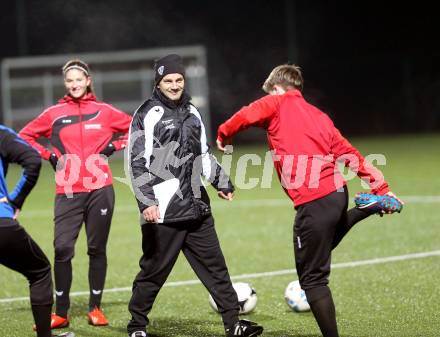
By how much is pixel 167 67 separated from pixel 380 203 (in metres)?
1.61

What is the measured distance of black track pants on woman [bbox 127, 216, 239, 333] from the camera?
225 inches

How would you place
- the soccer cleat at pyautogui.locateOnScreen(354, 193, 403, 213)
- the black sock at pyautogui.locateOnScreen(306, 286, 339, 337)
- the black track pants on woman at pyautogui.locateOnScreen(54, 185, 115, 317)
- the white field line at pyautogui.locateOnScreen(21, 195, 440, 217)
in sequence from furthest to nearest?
the white field line at pyautogui.locateOnScreen(21, 195, 440, 217), the black track pants on woman at pyautogui.locateOnScreen(54, 185, 115, 317), the soccer cleat at pyautogui.locateOnScreen(354, 193, 403, 213), the black sock at pyautogui.locateOnScreen(306, 286, 339, 337)

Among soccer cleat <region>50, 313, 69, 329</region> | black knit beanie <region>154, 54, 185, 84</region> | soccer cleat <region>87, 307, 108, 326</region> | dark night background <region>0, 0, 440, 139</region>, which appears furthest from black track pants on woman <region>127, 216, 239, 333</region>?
dark night background <region>0, 0, 440, 139</region>

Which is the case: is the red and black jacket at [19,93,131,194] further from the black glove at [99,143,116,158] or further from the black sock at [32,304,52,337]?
the black sock at [32,304,52,337]

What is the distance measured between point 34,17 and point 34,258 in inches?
857

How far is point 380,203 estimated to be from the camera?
548 centimetres

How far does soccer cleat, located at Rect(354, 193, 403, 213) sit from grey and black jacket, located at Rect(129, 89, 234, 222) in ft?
3.39

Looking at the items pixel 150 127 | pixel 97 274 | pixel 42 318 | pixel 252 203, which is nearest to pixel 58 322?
pixel 97 274

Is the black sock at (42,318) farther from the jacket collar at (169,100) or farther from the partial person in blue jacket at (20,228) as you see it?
the jacket collar at (169,100)

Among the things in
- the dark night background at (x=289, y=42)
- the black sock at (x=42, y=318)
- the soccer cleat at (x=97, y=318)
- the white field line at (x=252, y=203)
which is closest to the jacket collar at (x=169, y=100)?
the black sock at (x=42, y=318)

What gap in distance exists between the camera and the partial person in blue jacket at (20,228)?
500cm

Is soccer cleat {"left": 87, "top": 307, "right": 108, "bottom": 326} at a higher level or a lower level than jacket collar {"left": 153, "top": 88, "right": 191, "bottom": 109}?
lower

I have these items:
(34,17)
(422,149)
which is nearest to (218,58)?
(34,17)

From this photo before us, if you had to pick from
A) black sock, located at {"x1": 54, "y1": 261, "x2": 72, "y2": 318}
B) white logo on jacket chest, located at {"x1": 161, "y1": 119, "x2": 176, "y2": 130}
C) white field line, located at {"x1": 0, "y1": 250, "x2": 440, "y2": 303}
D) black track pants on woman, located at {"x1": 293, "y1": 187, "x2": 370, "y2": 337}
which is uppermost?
white logo on jacket chest, located at {"x1": 161, "y1": 119, "x2": 176, "y2": 130}
